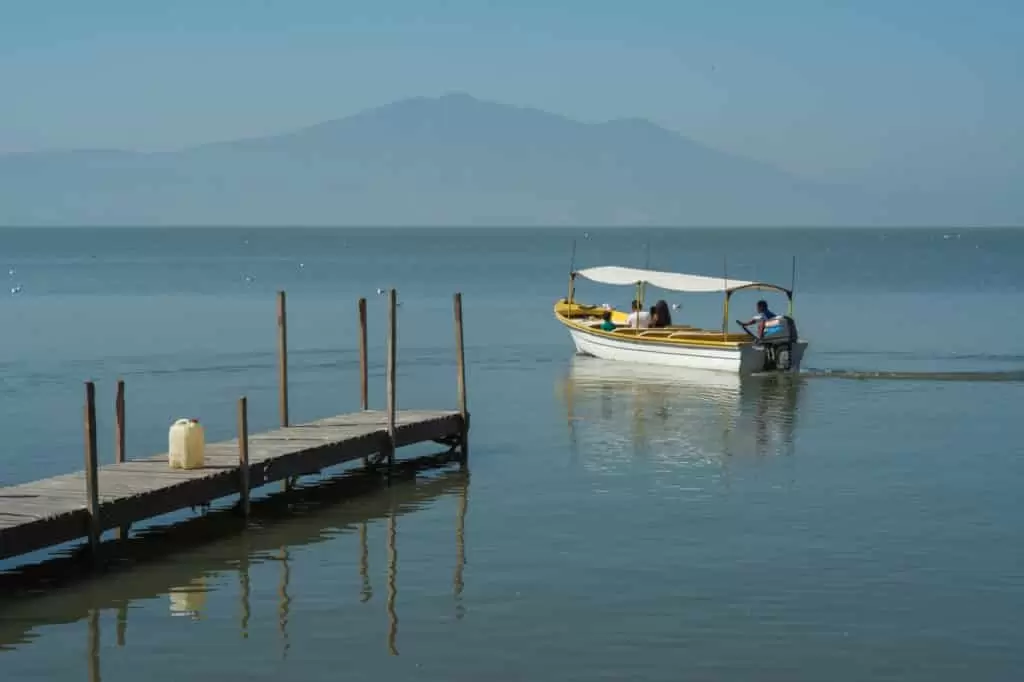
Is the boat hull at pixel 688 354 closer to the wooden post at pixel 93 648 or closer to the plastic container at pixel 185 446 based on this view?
the plastic container at pixel 185 446

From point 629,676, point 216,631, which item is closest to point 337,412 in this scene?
point 216,631

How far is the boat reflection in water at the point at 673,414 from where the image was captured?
96.5 ft

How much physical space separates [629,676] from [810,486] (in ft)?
34.7

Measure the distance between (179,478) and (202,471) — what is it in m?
0.69

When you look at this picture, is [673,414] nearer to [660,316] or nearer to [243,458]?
[660,316]

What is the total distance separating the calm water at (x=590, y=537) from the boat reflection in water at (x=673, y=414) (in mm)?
131

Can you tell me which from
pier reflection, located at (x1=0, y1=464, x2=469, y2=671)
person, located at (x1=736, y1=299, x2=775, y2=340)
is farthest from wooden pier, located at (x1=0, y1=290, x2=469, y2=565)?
person, located at (x1=736, y1=299, x2=775, y2=340)

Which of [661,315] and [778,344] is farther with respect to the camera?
[661,315]

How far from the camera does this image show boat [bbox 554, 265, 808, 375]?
4181cm

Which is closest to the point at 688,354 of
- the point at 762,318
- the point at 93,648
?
the point at 762,318

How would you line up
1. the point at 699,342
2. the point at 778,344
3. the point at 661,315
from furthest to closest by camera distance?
1. the point at 661,315
2. the point at 699,342
3. the point at 778,344

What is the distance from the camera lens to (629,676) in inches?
626

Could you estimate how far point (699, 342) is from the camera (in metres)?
42.5

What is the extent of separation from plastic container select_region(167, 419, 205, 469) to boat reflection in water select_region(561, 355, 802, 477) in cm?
819
